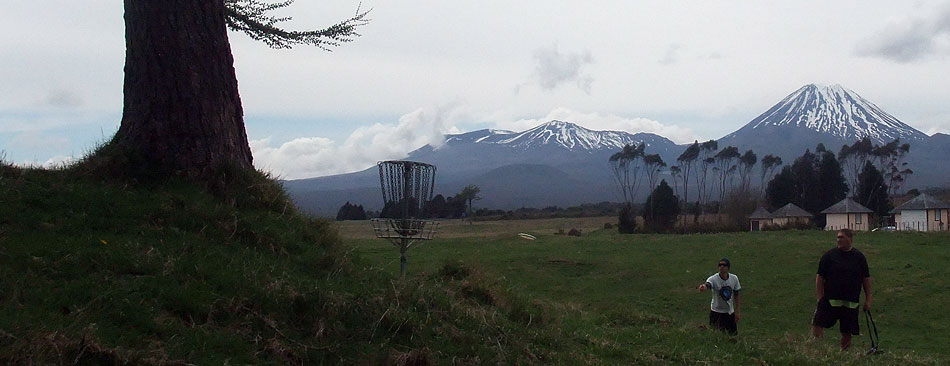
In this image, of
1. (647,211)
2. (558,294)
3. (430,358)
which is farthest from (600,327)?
(647,211)

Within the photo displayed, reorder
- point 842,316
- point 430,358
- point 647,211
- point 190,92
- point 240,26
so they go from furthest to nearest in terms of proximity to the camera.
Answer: point 647,211, point 240,26, point 842,316, point 190,92, point 430,358

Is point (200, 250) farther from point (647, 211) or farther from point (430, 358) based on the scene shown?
point (647, 211)

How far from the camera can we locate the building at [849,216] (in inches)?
2307

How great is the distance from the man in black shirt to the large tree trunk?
22.1ft

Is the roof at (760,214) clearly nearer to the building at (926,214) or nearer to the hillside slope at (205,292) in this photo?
the building at (926,214)

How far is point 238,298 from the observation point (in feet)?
16.6

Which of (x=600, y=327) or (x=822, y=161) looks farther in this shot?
(x=822, y=161)

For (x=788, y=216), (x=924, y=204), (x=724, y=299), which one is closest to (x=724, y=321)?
(x=724, y=299)

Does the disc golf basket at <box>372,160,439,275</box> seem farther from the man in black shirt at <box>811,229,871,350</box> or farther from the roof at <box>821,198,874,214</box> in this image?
the roof at <box>821,198,874,214</box>

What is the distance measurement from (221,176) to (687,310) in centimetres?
1816

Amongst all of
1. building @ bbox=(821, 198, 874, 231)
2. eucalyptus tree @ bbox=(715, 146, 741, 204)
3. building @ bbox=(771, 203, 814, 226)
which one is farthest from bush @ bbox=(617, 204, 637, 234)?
eucalyptus tree @ bbox=(715, 146, 741, 204)

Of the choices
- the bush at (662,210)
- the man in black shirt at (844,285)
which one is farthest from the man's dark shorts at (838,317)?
the bush at (662,210)

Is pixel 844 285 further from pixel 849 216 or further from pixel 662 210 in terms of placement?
pixel 662 210

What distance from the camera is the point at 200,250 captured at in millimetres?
5648
